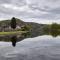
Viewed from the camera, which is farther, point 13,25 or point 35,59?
point 13,25

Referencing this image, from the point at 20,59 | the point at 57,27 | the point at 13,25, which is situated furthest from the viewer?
the point at 57,27

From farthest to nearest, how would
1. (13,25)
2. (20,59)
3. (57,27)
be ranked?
(57,27), (13,25), (20,59)

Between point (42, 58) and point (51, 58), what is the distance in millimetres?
940

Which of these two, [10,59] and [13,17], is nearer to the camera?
[10,59]

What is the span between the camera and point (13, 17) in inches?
4680

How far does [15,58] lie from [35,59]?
213 centimetres

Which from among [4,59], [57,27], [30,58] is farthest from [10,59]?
[57,27]

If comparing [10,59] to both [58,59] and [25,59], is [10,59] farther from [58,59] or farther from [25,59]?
[58,59]

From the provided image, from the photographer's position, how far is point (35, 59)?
1956cm

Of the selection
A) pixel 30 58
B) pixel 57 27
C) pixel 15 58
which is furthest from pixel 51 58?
pixel 57 27

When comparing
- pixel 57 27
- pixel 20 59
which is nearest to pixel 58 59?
pixel 20 59

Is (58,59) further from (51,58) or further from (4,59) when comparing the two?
(4,59)

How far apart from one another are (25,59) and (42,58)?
184cm

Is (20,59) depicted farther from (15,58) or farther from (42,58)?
(42,58)
